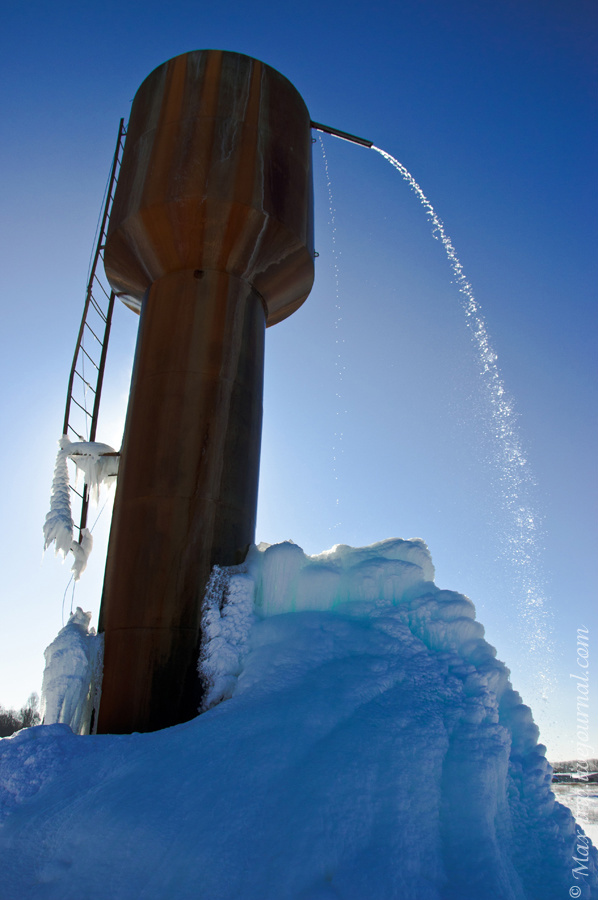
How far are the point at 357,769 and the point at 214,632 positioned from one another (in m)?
2.65

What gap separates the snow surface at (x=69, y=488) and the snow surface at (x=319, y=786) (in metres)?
2.93

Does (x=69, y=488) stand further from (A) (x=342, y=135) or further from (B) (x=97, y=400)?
(A) (x=342, y=135)

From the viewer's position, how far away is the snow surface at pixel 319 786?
13.4ft

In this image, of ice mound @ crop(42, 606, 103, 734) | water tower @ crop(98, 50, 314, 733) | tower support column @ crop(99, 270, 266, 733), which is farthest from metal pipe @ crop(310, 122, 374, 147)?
ice mound @ crop(42, 606, 103, 734)

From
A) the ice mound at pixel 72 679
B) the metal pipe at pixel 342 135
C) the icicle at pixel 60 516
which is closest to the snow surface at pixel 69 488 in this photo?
the icicle at pixel 60 516

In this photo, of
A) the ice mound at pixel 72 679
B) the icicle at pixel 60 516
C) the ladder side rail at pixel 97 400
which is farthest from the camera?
the ladder side rail at pixel 97 400

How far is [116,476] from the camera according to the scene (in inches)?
357

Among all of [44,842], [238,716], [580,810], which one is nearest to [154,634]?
[238,716]

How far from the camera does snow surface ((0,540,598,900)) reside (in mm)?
4090

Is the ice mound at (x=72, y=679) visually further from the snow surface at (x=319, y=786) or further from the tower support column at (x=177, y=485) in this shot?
the snow surface at (x=319, y=786)

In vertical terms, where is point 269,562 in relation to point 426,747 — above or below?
above

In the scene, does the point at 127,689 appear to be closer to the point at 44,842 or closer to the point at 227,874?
the point at 44,842

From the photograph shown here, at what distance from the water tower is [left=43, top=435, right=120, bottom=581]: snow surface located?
1.00 metres

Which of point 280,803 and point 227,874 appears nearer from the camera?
point 227,874
